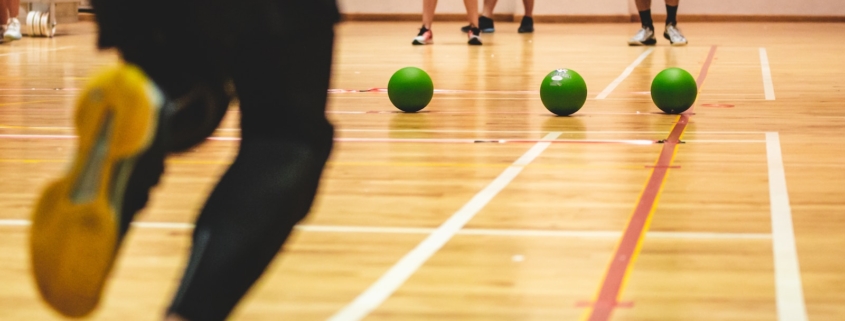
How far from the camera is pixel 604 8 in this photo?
1553cm

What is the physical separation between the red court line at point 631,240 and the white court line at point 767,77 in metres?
1.91

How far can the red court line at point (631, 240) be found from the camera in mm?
1927

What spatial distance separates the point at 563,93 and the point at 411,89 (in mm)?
676

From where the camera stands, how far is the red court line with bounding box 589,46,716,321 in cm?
193

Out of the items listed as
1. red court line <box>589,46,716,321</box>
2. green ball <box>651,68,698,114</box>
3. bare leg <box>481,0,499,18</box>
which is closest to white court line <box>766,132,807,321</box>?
red court line <box>589,46,716,321</box>

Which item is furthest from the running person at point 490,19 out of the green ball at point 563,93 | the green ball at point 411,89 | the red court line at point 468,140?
the red court line at point 468,140

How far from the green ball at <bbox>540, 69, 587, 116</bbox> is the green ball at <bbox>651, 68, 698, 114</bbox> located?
33cm

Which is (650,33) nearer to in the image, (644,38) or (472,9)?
(644,38)

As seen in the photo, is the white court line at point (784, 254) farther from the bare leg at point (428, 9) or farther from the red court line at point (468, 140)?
the bare leg at point (428, 9)

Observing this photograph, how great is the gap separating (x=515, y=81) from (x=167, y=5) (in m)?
5.41

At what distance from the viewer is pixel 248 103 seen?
1.39 meters

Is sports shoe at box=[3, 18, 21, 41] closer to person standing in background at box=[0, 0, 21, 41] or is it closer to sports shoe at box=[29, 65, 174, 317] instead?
person standing in background at box=[0, 0, 21, 41]

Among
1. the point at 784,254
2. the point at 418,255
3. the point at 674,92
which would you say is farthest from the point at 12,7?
the point at 784,254

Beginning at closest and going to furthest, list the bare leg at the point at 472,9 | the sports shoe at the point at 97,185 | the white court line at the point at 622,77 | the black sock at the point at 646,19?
the sports shoe at the point at 97,185 < the white court line at the point at 622,77 < the bare leg at the point at 472,9 < the black sock at the point at 646,19
